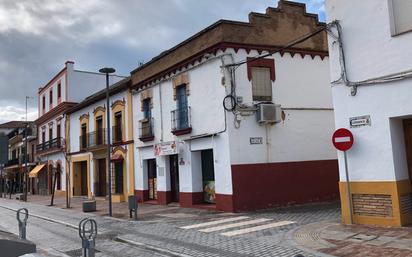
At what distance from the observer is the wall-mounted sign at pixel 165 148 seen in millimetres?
18422

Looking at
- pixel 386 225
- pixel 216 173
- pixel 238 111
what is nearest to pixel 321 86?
pixel 238 111

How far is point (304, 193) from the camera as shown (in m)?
16.7

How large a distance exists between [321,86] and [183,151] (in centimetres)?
636

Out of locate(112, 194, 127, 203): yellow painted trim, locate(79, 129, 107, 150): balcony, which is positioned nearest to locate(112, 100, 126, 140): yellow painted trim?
locate(79, 129, 107, 150): balcony

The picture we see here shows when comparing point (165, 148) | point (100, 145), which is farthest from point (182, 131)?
point (100, 145)

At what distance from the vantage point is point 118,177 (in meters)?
24.6

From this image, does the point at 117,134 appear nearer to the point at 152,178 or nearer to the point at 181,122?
the point at 152,178

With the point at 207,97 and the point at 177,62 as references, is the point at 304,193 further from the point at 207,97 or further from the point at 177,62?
the point at 177,62

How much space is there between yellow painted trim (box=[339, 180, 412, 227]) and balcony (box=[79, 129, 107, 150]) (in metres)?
17.8

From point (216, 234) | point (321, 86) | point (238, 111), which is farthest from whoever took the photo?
point (321, 86)

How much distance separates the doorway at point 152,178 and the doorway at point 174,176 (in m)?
1.72

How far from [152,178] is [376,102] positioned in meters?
13.5

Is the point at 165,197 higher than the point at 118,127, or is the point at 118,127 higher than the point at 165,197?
the point at 118,127

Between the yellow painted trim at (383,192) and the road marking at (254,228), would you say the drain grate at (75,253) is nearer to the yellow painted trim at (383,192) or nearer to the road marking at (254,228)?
the road marking at (254,228)
